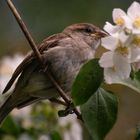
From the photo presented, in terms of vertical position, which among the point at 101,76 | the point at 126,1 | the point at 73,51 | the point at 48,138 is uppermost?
the point at 101,76

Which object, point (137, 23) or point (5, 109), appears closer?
point (137, 23)

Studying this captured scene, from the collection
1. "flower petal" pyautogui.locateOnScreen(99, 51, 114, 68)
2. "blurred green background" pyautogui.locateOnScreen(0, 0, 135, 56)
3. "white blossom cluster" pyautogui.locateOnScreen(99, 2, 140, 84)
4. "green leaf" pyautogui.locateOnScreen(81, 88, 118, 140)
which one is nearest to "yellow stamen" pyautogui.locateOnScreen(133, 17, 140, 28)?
"white blossom cluster" pyautogui.locateOnScreen(99, 2, 140, 84)

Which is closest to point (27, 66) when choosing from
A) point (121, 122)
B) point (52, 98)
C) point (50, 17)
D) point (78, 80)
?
point (52, 98)

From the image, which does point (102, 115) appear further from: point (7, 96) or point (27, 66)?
point (7, 96)

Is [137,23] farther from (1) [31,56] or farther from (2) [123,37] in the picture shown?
(1) [31,56]

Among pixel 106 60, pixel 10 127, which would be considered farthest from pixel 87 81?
pixel 10 127

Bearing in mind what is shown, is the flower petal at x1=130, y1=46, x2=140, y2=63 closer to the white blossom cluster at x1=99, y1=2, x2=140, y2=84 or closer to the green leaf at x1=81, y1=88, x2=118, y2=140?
the white blossom cluster at x1=99, y1=2, x2=140, y2=84
